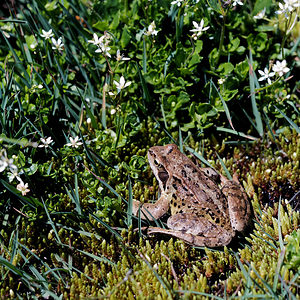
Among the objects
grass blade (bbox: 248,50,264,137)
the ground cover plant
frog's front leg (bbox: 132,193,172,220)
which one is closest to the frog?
frog's front leg (bbox: 132,193,172,220)

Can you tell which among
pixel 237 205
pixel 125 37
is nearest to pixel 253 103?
pixel 237 205

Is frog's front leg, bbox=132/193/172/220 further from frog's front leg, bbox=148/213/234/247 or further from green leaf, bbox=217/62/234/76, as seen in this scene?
green leaf, bbox=217/62/234/76

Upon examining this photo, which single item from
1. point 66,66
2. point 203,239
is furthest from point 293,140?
point 66,66

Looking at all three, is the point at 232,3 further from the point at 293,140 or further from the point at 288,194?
the point at 288,194

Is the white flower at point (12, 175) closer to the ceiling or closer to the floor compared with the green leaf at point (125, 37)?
closer to the floor

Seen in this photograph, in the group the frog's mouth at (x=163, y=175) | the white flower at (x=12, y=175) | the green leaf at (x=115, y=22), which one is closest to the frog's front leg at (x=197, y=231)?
the frog's mouth at (x=163, y=175)

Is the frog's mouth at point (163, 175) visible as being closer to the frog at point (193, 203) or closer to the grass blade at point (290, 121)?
the frog at point (193, 203)
